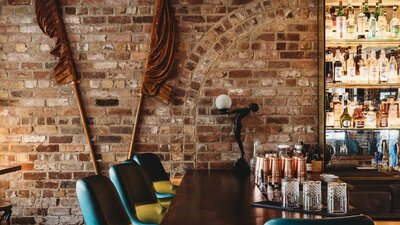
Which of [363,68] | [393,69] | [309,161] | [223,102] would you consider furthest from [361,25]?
[223,102]

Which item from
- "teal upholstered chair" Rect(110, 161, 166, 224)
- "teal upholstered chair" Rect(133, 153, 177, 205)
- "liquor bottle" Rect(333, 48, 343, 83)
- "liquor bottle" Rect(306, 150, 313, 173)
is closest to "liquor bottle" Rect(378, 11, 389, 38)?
"liquor bottle" Rect(333, 48, 343, 83)

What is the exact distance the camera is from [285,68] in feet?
14.7

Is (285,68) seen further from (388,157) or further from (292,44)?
(388,157)

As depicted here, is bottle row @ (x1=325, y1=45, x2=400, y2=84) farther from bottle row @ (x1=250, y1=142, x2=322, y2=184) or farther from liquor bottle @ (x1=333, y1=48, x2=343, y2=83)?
bottle row @ (x1=250, y1=142, x2=322, y2=184)

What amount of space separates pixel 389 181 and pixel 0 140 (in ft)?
12.0

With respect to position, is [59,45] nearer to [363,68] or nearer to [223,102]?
[223,102]

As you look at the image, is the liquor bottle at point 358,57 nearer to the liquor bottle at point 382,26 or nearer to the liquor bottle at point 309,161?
the liquor bottle at point 382,26

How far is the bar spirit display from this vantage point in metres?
4.49

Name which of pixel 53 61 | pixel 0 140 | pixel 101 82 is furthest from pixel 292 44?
pixel 0 140

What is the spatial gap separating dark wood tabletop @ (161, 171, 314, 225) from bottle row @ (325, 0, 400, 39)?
6.00 feet

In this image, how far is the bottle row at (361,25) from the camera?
4496 millimetres

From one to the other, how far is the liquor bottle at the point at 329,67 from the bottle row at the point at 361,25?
0.19 metres

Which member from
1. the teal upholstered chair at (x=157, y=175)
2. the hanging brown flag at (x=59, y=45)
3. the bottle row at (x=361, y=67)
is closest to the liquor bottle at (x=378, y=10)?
the bottle row at (x=361, y=67)

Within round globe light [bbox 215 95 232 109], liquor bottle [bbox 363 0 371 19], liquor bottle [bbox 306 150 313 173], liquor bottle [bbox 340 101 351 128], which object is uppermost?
liquor bottle [bbox 363 0 371 19]
